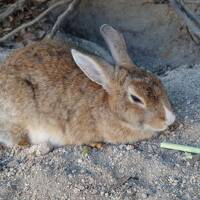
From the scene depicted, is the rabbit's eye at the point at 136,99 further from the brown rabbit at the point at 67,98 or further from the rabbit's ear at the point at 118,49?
the rabbit's ear at the point at 118,49

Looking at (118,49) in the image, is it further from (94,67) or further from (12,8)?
(12,8)

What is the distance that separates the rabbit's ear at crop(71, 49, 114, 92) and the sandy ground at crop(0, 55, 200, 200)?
0.59m

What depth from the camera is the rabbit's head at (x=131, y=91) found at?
520cm

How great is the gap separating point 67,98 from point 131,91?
2.13 feet

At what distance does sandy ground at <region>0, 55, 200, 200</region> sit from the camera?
4910mm

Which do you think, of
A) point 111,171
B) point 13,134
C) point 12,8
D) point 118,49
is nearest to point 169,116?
point 111,171

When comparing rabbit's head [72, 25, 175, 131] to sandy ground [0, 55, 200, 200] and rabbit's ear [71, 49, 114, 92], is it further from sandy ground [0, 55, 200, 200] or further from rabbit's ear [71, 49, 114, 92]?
sandy ground [0, 55, 200, 200]

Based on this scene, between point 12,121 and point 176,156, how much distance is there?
4.94 ft

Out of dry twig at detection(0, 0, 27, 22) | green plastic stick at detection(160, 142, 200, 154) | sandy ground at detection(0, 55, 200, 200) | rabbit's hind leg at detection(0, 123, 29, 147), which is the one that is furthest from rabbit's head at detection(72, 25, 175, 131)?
dry twig at detection(0, 0, 27, 22)

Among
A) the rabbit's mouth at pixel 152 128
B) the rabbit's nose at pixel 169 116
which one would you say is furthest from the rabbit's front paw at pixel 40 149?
the rabbit's nose at pixel 169 116

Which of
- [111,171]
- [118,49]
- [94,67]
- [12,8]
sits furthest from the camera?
[12,8]

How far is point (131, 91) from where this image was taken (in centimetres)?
528

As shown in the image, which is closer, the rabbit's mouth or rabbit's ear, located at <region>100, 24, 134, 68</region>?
the rabbit's mouth

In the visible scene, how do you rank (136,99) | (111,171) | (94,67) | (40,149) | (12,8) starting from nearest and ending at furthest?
(111,171), (136,99), (94,67), (40,149), (12,8)
